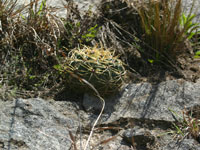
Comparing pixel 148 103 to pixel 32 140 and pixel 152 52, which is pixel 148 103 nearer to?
pixel 152 52

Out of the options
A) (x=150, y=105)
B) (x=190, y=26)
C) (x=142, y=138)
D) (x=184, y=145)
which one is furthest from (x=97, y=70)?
(x=190, y=26)

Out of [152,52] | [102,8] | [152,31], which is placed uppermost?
[102,8]

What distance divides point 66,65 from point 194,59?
1545 millimetres

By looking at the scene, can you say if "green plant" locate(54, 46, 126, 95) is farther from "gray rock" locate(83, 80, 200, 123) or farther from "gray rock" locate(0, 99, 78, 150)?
"gray rock" locate(0, 99, 78, 150)

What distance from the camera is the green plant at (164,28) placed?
3.56m

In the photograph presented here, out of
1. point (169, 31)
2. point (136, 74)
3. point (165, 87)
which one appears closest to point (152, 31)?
point (169, 31)

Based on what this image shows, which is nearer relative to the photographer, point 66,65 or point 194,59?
point 66,65

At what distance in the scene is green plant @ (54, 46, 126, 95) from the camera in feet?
10.0

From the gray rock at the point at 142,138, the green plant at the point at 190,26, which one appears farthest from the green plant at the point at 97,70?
the green plant at the point at 190,26

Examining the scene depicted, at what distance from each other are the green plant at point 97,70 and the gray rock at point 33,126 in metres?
0.41

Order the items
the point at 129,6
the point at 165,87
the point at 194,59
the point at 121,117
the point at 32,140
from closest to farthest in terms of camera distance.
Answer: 1. the point at 32,140
2. the point at 121,117
3. the point at 165,87
4. the point at 194,59
5. the point at 129,6

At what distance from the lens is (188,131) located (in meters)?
2.86

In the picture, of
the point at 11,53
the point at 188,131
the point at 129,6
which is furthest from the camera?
A: the point at 129,6

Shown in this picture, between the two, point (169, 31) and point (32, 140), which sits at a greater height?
point (169, 31)
